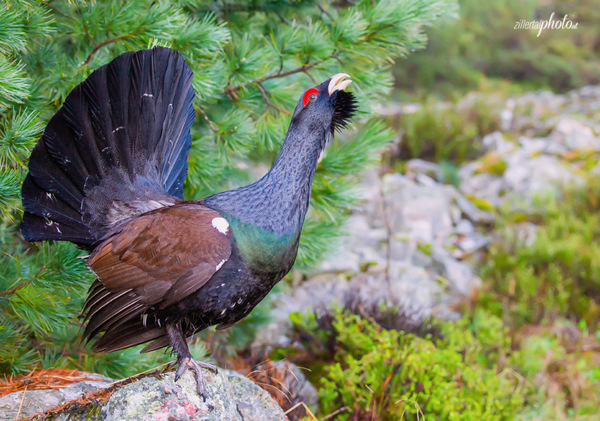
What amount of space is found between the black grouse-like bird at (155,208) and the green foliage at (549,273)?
3.40 meters

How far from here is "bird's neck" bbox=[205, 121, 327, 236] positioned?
186cm

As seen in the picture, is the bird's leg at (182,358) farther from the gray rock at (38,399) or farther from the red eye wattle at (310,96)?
the red eye wattle at (310,96)

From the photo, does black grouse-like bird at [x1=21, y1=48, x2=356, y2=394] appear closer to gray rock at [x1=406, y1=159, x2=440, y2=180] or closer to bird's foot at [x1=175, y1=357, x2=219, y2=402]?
bird's foot at [x1=175, y1=357, x2=219, y2=402]

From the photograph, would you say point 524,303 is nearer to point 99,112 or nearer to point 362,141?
point 362,141

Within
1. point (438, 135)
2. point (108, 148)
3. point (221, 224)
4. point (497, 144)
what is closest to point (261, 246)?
point (221, 224)

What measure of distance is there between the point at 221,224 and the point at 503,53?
11.7 metres

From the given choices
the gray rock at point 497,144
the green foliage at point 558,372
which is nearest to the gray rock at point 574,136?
the gray rock at point 497,144

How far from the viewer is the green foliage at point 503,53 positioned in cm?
1124

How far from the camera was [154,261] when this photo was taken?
1.89 meters

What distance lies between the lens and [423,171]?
25.0 ft

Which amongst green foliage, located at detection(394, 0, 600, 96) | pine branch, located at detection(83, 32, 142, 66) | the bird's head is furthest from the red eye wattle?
green foliage, located at detection(394, 0, 600, 96)

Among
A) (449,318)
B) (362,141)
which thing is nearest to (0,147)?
(362,141)

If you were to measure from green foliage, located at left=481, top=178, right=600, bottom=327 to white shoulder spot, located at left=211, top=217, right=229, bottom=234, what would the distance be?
351 cm

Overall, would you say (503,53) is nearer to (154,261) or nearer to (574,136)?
(574,136)
